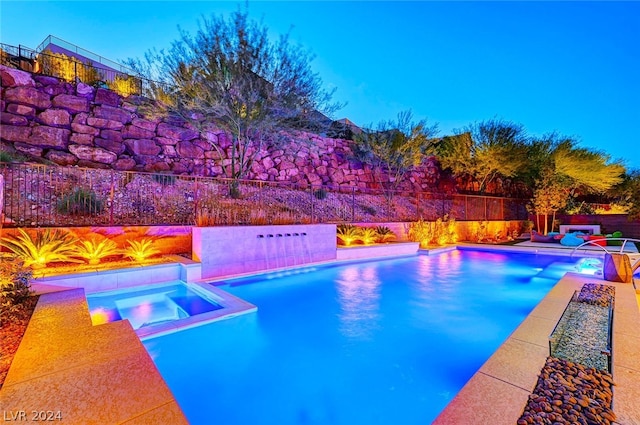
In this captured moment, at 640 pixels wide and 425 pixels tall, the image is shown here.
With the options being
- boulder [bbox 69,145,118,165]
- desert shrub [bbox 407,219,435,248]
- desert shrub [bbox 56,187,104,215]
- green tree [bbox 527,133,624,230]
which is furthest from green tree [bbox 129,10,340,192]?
green tree [bbox 527,133,624,230]

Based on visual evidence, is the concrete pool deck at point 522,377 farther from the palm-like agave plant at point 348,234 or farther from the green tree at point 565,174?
the green tree at point 565,174

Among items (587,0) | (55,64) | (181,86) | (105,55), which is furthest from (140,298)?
(587,0)

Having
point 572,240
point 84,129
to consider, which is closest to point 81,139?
point 84,129

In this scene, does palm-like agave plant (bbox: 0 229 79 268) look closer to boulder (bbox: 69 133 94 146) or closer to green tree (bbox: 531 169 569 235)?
boulder (bbox: 69 133 94 146)

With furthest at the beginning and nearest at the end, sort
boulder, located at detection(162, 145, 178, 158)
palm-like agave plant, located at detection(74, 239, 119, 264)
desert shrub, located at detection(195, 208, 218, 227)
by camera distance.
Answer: boulder, located at detection(162, 145, 178, 158) < desert shrub, located at detection(195, 208, 218, 227) < palm-like agave plant, located at detection(74, 239, 119, 264)

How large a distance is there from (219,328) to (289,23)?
749 cm

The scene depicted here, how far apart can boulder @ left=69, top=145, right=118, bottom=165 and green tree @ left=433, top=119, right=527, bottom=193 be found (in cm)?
1289

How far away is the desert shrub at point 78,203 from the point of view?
6230 mm

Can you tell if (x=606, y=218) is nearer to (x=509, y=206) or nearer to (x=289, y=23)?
(x=509, y=206)

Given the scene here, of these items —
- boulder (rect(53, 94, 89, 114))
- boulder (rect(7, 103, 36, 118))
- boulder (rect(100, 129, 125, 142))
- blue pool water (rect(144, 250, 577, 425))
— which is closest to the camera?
blue pool water (rect(144, 250, 577, 425))

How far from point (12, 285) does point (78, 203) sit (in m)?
4.65

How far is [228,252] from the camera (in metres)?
5.51

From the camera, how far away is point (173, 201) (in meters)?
8.30

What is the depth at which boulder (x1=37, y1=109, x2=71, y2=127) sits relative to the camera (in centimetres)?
812
